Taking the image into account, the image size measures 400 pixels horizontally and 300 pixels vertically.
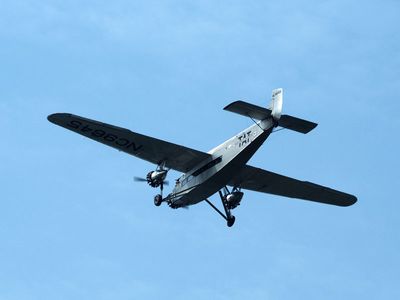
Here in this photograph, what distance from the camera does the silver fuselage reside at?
5122 centimetres

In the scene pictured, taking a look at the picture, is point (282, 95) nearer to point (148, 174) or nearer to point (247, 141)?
point (247, 141)

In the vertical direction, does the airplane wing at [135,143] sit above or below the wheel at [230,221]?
above

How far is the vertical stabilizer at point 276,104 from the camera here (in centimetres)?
5044

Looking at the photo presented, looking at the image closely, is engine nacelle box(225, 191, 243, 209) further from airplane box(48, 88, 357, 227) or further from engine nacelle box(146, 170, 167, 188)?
engine nacelle box(146, 170, 167, 188)

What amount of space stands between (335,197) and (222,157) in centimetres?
993

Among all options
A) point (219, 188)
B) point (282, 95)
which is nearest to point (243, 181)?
point (219, 188)

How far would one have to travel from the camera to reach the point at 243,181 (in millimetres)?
57500

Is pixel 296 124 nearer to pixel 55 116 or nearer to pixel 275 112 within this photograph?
pixel 275 112

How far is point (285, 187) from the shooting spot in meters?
59.3

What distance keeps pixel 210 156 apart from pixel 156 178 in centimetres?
283

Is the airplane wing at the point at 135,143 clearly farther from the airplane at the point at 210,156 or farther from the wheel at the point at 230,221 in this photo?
the wheel at the point at 230,221

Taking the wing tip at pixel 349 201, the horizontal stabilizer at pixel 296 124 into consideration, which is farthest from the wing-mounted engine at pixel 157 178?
the wing tip at pixel 349 201

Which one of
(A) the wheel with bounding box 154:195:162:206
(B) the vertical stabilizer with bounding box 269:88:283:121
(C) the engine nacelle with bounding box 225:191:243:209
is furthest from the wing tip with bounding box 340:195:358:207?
(B) the vertical stabilizer with bounding box 269:88:283:121

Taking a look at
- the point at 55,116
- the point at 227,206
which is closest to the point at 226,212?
the point at 227,206
